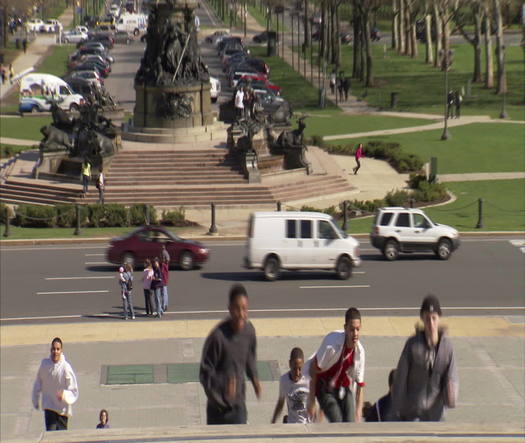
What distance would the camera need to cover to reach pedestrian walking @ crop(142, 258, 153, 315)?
3116 cm

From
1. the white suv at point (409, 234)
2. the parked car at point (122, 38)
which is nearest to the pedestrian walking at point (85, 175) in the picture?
the white suv at point (409, 234)

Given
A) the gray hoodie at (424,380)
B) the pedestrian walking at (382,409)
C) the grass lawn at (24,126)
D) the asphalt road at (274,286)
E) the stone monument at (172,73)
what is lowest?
the asphalt road at (274,286)

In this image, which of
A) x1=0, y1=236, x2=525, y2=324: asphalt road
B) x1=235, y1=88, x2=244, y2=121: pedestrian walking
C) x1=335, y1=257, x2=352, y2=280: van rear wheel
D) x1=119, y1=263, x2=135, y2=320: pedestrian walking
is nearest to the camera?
x1=119, y1=263, x2=135, y2=320: pedestrian walking

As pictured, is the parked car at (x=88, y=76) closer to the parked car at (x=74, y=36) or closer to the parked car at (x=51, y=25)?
the parked car at (x=74, y=36)

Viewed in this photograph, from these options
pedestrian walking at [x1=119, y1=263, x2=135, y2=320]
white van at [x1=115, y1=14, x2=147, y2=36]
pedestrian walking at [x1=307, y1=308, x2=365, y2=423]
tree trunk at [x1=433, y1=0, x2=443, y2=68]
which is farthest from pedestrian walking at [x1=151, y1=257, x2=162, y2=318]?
white van at [x1=115, y1=14, x2=147, y2=36]

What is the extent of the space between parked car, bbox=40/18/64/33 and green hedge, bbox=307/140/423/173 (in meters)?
58.5

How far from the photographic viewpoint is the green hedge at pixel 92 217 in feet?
145

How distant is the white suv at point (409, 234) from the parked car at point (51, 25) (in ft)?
262

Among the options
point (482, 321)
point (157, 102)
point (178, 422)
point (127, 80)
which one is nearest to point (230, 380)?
point (178, 422)

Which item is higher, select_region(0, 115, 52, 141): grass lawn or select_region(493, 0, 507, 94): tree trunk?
select_region(493, 0, 507, 94): tree trunk

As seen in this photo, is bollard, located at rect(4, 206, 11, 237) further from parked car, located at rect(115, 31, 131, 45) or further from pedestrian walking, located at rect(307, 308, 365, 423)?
parked car, located at rect(115, 31, 131, 45)

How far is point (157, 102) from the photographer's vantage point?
5347 cm

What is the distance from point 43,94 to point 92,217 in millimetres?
32216

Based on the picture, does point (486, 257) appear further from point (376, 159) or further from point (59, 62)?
point (59, 62)
